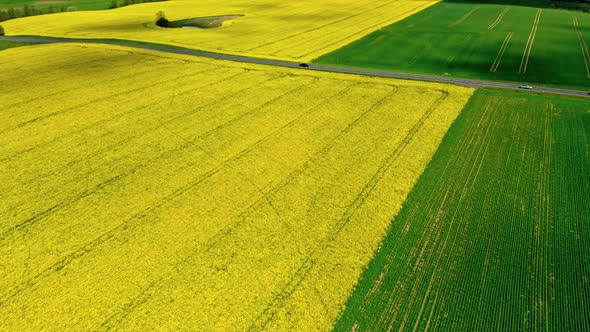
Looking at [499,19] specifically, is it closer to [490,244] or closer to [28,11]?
[490,244]

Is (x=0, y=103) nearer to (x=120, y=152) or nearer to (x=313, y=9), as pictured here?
(x=120, y=152)

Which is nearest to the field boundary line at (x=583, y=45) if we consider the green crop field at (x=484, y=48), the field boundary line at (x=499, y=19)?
the green crop field at (x=484, y=48)

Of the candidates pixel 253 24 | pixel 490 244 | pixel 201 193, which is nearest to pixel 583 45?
pixel 490 244

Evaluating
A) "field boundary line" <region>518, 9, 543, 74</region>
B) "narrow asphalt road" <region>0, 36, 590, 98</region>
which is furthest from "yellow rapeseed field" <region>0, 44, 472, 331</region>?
"field boundary line" <region>518, 9, 543, 74</region>

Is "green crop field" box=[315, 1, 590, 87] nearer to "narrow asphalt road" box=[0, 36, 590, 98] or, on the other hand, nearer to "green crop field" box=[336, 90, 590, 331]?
"narrow asphalt road" box=[0, 36, 590, 98]

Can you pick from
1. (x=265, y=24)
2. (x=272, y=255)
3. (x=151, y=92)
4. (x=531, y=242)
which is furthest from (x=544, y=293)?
(x=265, y=24)

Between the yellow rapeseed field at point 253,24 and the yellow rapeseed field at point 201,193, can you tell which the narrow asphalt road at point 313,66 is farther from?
the yellow rapeseed field at point 201,193
